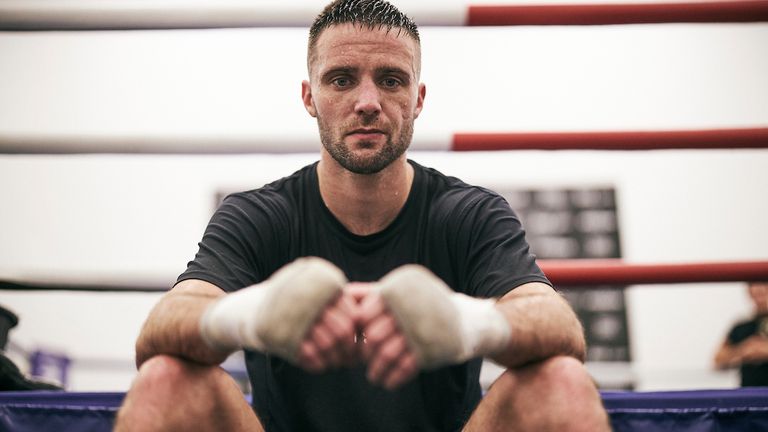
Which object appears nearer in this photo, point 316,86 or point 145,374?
point 145,374

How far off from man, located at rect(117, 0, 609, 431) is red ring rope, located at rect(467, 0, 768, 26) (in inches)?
7.1

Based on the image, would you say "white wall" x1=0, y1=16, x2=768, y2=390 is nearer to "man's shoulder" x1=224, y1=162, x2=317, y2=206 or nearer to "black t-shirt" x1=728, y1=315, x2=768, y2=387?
"black t-shirt" x1=728, y1=315, x2=768, y2=387

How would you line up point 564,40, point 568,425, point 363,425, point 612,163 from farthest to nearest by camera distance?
point 612,163 → point 564,40 → point 363,425 → point 568,425

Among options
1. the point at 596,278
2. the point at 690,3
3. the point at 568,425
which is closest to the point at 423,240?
the point at 596,278

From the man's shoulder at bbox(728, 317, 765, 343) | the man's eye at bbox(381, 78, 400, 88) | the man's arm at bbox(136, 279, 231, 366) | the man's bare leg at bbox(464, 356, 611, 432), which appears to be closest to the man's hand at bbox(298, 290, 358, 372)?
the man's arm at bbox(136, 279, 231, 366)

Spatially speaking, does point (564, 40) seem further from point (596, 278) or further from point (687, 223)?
point (596, 278)

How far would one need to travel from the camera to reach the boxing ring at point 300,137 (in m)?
1.38

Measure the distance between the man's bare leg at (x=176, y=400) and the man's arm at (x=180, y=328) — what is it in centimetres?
2

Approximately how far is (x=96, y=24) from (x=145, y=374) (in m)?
0.81

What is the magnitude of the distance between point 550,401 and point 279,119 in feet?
18.1

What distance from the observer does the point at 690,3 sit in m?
1.39

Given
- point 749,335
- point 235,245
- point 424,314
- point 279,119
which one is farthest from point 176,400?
point 279,119

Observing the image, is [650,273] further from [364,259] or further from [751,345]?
[751,345]

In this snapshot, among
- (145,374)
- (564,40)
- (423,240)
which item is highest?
(564,40)
